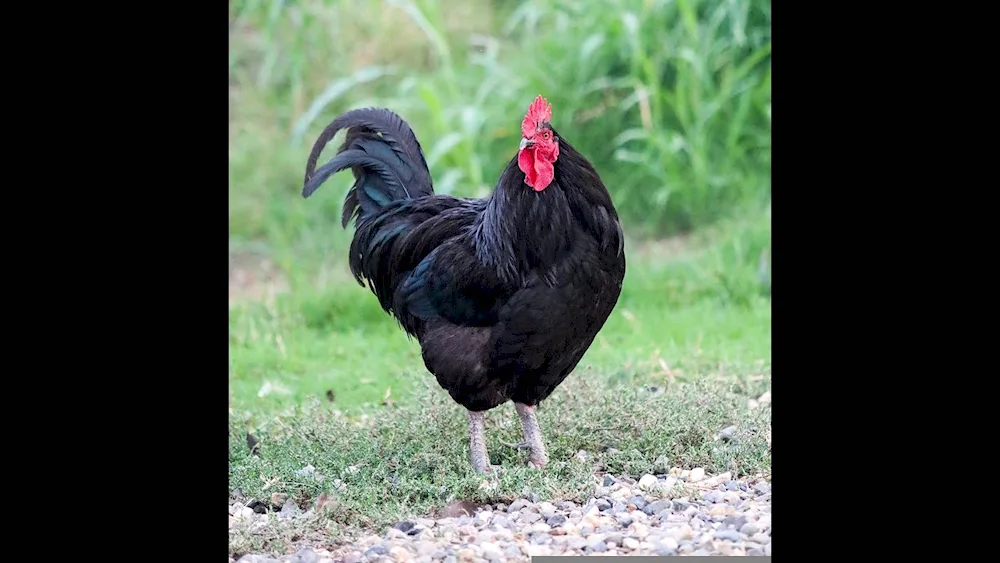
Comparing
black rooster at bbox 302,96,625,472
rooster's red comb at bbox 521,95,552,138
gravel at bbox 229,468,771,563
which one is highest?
rooster's red comb at bbox 521,95,552,138

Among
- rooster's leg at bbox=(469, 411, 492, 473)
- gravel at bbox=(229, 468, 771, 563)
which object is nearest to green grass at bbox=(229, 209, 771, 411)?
rooster's leg at bbox=(469, 411, 492, 473)

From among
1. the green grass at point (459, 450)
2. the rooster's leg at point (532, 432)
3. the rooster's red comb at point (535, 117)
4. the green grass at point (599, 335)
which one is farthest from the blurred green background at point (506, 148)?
the rooster's red comb at point (535, 117)

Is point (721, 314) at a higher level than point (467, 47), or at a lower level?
lower

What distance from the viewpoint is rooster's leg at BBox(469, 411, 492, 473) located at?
14.6ft

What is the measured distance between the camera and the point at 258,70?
31.9ft

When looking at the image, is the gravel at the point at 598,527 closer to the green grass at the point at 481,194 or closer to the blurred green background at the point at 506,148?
the green grass at the point at 481,194

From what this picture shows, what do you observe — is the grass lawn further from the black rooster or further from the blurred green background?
the black rooster

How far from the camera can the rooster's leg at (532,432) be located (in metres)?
4.54

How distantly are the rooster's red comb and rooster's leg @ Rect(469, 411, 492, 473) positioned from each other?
3.89 ft

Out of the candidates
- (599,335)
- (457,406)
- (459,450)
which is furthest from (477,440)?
(599,335)

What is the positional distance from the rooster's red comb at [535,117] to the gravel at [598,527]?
1.39 meters

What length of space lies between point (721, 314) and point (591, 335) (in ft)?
8.10
